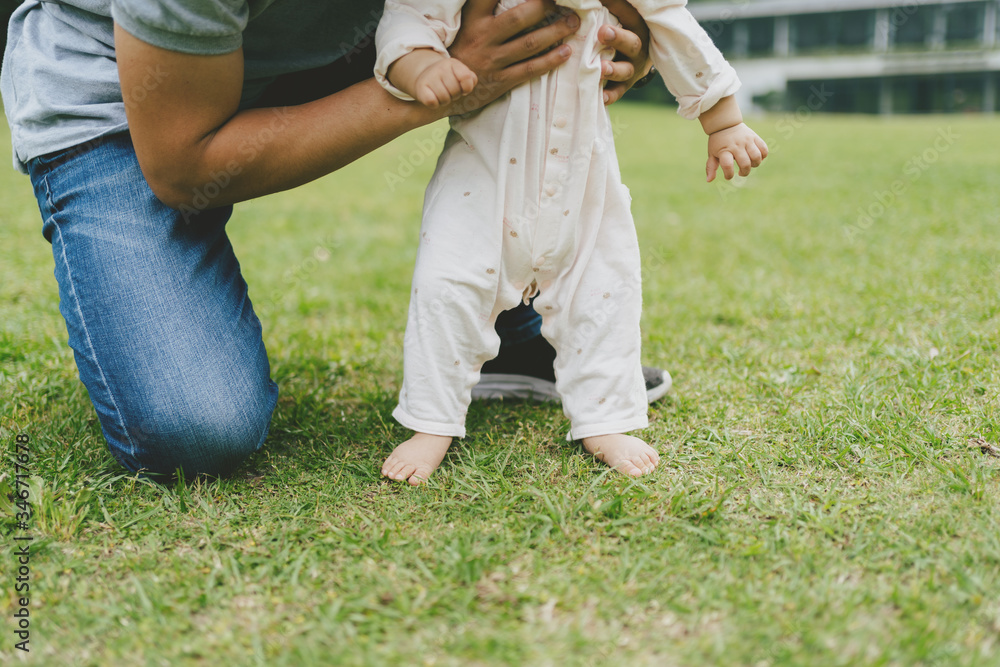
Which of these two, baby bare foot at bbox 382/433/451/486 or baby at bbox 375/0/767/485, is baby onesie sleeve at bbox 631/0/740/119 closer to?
baby at bbox 375/0/767/485

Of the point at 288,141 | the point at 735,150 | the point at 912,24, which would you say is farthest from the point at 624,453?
the point at 912,24

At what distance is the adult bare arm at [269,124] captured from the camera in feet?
5.09

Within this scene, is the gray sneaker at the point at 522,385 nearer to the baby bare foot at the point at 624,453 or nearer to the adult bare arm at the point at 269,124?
the baby bare foot at the point at 624,453

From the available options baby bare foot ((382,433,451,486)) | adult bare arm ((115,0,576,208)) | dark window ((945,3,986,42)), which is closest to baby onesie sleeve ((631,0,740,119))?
adult bare arm ((115,0,576,208))

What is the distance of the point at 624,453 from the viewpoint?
1724 millimetres

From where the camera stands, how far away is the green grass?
1.16 meters

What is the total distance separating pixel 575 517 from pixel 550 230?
0.64 m

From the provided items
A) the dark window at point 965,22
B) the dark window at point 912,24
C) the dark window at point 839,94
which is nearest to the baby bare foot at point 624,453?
the dark window at point 839,94

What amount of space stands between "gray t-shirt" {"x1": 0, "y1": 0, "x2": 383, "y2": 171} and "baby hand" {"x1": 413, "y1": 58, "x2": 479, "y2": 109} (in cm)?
38

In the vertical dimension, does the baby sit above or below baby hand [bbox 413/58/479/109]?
below

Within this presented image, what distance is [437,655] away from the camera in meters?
1.13

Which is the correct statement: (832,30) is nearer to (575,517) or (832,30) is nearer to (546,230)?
(546,230)

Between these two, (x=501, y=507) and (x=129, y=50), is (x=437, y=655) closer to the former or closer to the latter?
(x=501, y=507)

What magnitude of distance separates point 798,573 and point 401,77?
1214 mm
